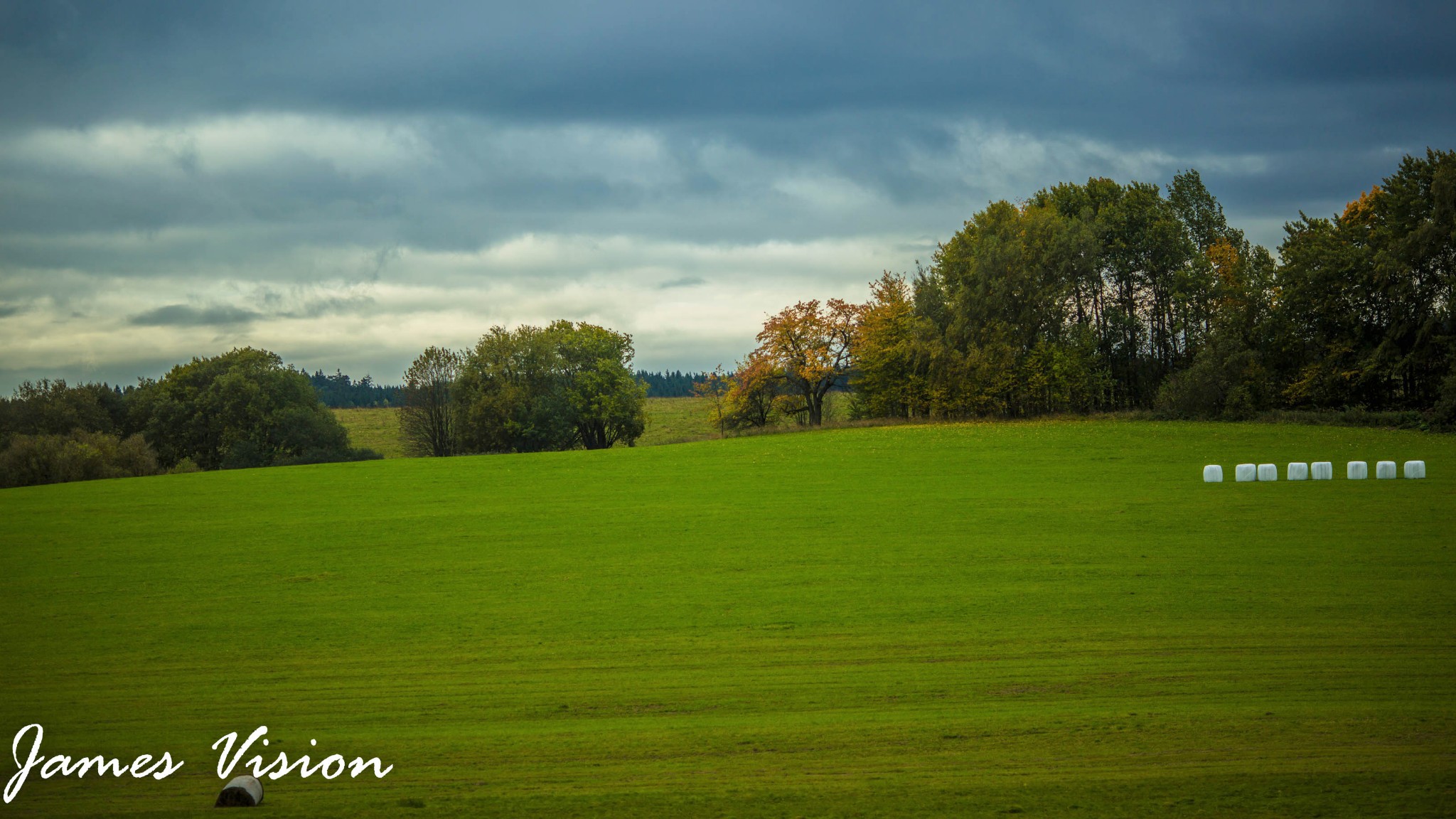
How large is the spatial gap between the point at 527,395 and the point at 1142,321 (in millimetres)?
50410

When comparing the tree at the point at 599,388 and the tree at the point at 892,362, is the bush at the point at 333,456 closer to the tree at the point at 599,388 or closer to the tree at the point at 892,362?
the tree at the point at 599,388

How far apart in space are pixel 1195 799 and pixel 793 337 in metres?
64.4

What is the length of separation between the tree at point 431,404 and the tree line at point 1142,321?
956 inches

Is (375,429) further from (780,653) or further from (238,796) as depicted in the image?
(238,796)

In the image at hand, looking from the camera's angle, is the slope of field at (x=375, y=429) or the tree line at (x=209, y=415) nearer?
the tree line at (x=209, y=415)

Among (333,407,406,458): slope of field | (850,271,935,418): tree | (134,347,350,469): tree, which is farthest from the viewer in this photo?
(333,407,406,458): slope of field

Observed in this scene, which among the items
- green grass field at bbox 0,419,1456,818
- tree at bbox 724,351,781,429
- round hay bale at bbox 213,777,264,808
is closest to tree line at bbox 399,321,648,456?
tree at bbox 724,351,781,429

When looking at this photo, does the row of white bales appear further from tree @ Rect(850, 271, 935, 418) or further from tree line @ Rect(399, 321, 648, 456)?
tree line @ Rect(399, 321, 648, 456)

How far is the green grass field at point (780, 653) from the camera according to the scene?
868 centimetres

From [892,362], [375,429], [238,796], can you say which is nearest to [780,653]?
[238,796]

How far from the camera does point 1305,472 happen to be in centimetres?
3256

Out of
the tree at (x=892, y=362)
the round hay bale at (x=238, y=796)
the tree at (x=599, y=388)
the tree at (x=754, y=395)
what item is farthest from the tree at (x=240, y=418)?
the round hay bale at (x=238, y=796)

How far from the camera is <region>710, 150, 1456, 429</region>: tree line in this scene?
52906 mm

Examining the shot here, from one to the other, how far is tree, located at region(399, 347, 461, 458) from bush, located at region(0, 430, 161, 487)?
907 inches
